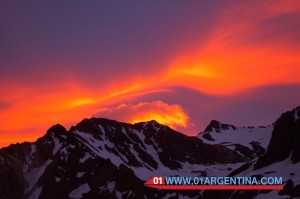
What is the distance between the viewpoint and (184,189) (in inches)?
7864

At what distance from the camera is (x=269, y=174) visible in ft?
483

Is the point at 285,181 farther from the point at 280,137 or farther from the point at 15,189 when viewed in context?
the point at 15,189

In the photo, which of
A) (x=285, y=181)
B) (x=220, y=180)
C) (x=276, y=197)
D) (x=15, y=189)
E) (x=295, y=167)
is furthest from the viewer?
(x=15, y=189)

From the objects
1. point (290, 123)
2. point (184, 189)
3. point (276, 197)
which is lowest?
point (184, 189)

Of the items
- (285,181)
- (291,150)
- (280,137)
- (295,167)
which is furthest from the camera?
(280,137)

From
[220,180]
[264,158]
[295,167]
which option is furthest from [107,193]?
[295,167]

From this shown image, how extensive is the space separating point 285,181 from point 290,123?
42.4m

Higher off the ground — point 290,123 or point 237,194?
point 290,123

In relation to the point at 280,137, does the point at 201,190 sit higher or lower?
lower

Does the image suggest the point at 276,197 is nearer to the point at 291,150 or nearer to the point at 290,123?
the point at 291,150

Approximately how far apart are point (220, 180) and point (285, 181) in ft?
175

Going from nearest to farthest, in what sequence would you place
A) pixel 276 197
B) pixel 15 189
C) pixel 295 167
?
pixel 276 197 < pixel 295 167 < pixel 15 189

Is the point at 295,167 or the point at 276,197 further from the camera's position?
the point at 295,167

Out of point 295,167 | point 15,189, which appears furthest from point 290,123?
point 15,189
